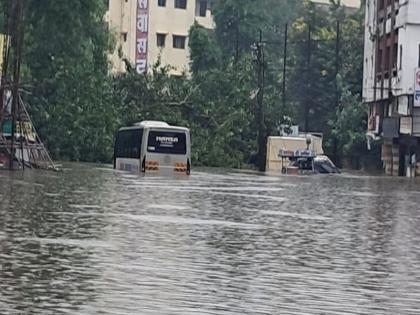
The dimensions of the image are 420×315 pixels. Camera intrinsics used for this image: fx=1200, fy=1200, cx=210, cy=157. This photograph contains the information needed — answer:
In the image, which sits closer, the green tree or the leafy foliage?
the green tree

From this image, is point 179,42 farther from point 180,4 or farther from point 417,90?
point 417,90

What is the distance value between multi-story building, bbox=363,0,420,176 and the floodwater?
3304cm

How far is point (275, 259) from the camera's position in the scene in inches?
577

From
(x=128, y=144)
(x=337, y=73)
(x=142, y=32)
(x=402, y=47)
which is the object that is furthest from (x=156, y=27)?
(x=128, y=144)

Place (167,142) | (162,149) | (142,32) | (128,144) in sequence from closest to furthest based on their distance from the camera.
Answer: (167,142) < (162,149) < (128,144) < (142,32)

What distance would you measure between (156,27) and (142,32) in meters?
7.99

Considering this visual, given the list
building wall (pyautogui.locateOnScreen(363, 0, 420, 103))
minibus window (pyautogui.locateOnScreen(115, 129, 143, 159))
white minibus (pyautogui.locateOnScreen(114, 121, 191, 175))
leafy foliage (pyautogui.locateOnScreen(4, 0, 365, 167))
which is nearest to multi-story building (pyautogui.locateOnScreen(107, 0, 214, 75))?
leafy foliage (pyautogui.locateOnScreen(4, 0, 365, 167))

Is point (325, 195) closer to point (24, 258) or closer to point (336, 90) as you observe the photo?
point (24, 258)

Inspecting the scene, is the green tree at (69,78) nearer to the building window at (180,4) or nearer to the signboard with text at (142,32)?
the signboard with text at (142,32)

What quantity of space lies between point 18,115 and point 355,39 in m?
42.7

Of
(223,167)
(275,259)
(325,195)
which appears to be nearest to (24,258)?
(275,259)

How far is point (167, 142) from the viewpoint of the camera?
48.0 metres

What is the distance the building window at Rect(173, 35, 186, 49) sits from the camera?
310 feet

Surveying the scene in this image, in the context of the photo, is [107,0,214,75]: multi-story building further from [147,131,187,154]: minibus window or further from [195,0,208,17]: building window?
[147,131,187,154]: minibus window
